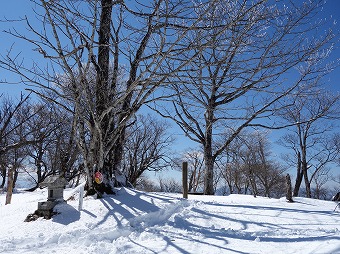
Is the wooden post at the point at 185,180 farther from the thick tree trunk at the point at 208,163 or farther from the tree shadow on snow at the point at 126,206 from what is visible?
the thick tree trunk at the point at 208,163

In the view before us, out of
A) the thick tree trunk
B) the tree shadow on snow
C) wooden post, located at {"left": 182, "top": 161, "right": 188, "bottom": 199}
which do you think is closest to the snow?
the tree shadow on snow

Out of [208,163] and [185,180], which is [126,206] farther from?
[208,163]

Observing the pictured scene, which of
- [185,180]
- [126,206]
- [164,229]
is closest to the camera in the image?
[164,229]

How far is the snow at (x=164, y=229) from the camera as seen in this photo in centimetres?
426

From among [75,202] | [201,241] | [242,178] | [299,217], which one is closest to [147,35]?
[75,202]

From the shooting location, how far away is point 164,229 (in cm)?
537

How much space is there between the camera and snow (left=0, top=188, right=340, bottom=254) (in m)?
4.26

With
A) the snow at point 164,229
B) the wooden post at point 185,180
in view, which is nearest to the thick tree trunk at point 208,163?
the wooden post at point 185,180

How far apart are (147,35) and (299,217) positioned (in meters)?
5.28

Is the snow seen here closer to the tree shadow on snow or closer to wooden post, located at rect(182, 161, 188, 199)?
the tree shadow on snow

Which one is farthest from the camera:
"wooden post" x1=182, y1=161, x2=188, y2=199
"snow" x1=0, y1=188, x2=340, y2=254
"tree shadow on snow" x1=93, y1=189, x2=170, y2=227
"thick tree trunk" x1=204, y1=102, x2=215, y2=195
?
"thick tree trunk" x1=204, y1=102, x2=215, y2=195

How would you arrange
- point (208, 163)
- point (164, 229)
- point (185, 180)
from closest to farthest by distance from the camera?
point (164, 229) < point (185, 180) < point (208, 163)

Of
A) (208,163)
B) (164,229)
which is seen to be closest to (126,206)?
(164,229)

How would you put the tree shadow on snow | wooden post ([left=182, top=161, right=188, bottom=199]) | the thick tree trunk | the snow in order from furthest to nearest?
1. the thick tree trunk
2. wooden post ([left=182, top=161, right=188, bottom=199])
3. the tree shadow on snow
4. the snow
